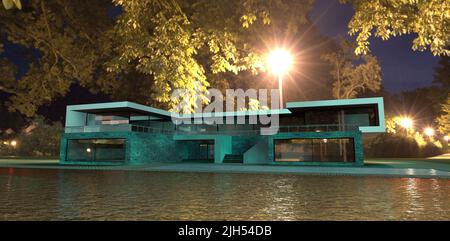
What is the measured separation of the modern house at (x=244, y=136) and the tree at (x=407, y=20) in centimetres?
2033

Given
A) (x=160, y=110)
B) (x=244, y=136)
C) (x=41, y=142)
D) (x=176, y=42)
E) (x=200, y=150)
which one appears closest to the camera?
(x=176, y=42)

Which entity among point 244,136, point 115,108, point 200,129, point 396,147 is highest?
point 115,108

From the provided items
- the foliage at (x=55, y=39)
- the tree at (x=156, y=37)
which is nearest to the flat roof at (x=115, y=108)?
the foliage at (x=55, y=39)

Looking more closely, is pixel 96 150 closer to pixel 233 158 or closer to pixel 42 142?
pixel 233 158

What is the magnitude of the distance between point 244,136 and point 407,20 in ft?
94.5

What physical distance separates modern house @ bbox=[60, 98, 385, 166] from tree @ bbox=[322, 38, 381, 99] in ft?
48.1

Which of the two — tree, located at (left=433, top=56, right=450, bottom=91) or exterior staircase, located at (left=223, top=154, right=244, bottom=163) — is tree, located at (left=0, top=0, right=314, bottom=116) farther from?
tree, located at (left=433, top=56, right=450, bottom=91)

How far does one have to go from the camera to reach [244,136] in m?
34.6

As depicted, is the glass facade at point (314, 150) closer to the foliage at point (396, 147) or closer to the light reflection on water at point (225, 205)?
the light reflection on water at point (225, 205)

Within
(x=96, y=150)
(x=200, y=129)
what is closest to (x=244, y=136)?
(x=200, y=129)
